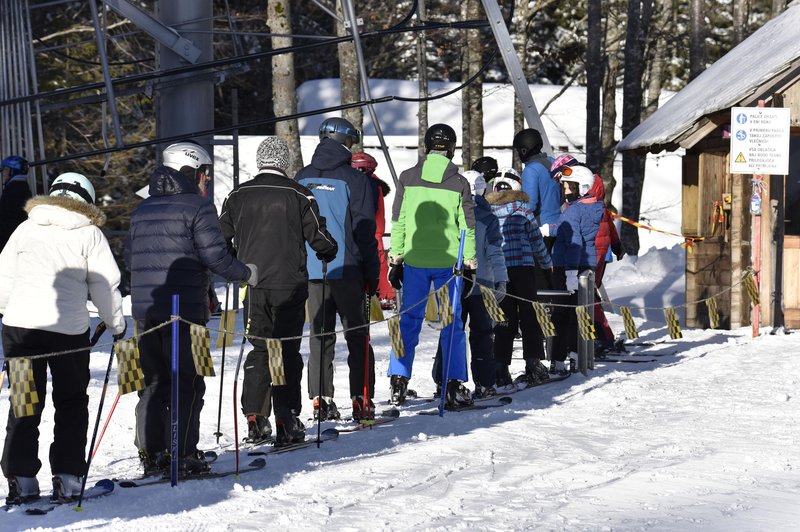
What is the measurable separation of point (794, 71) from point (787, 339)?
308cm

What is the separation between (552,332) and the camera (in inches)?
443

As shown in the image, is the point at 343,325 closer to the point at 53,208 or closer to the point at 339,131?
the point at 339,131

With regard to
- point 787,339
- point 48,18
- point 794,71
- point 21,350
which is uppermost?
point 48,18

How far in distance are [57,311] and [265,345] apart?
1.78 m

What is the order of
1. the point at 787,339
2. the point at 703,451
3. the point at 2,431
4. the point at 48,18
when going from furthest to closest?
the point at 48,18, the point at 787,339, the point at 2,431, the point at 703,451

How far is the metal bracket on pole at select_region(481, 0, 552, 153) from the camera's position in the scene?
13539mm

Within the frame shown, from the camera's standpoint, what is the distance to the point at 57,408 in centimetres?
682

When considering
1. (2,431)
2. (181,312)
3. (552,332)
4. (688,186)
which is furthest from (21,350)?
(688,186)

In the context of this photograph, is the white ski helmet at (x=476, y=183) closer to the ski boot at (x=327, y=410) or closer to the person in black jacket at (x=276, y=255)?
the ski boot at (x=327, y=410)

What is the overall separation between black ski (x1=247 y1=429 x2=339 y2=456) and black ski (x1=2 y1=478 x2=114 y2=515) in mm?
1219

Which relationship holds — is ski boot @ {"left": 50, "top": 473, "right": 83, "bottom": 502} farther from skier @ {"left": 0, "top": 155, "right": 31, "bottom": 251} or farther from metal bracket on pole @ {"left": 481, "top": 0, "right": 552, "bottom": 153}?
metal bracket on pole @ {"left": 481, "top": 0, "right": 552, "bottom": 153}

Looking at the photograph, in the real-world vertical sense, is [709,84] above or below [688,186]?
above

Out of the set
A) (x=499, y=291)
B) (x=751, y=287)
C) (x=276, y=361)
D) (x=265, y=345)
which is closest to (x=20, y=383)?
(x=276, y=361)

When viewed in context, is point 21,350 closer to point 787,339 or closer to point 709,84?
point 787,339
